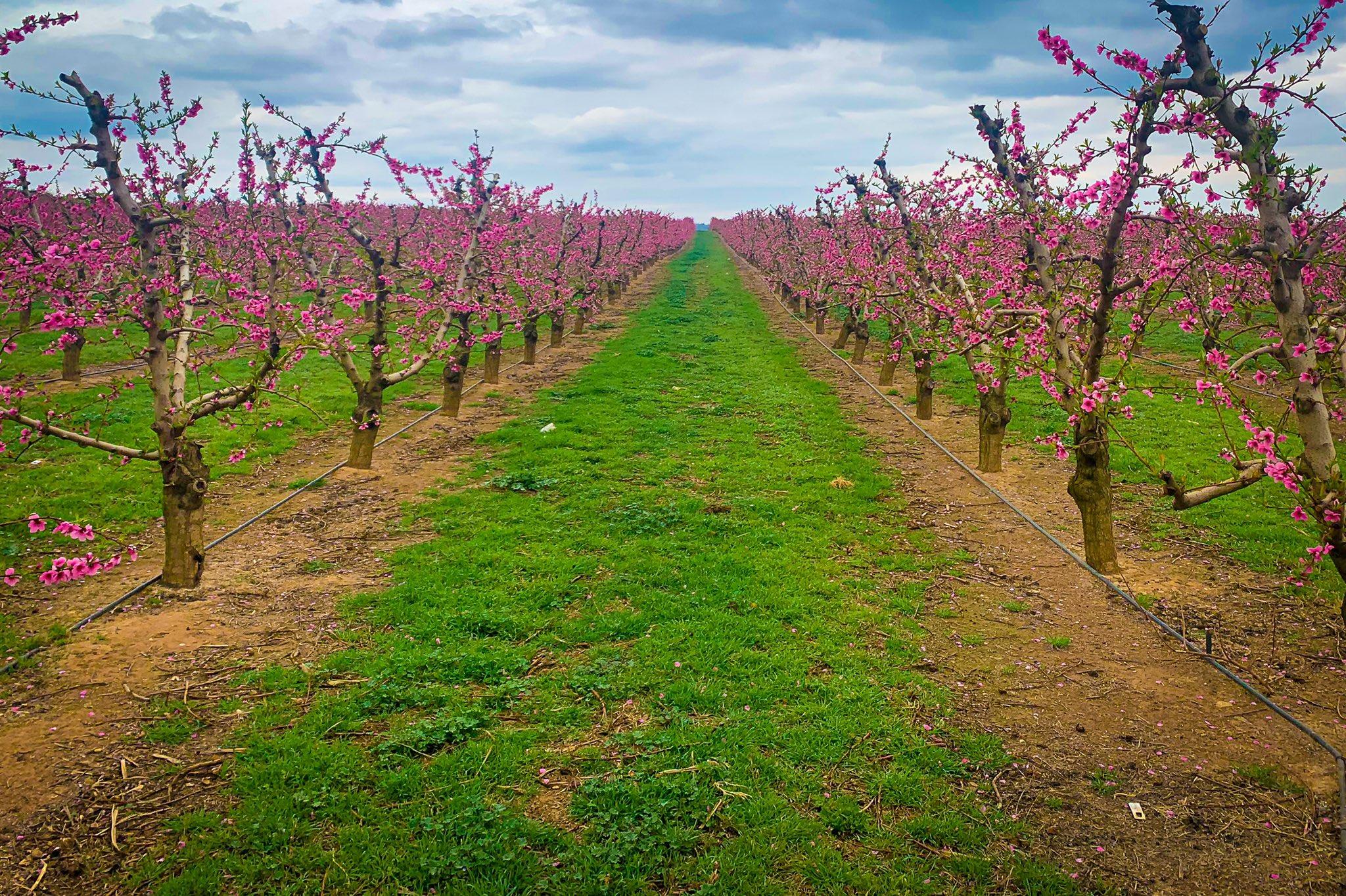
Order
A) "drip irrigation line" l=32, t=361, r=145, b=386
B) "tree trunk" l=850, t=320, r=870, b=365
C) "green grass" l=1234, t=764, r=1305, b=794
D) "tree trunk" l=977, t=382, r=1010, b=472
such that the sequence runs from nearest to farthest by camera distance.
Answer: "green grass" l=1234, t=764, r=1305, b=794 < "tree trunk" l=977, t=382, r=1010, b=472 < "drip irrigation line" l=32, t=361, r=145, b=386 < "tree trunk" l=850, t=320, r=870, b=365

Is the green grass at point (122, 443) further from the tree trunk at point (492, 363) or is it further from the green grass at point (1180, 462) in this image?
the green grass at point (1180, 462)

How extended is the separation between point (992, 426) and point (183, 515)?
11.8m

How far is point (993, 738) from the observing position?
596 centimetres

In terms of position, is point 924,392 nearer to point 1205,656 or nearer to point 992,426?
point 992,426

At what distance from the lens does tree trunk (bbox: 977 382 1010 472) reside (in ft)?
41.0

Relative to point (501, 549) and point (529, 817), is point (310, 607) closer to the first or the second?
point (501, 549)

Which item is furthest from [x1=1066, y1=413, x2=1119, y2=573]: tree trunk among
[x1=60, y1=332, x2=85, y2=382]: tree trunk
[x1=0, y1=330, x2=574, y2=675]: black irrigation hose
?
[x1=60, y1=332, x2=85, y2=382]: tree trunk

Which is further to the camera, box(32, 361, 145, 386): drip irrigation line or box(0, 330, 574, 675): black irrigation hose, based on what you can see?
box(32, 361, 145, 386): drip irrigation line

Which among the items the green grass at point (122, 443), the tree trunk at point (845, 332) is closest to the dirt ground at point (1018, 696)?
the green grass at point (122, 443)

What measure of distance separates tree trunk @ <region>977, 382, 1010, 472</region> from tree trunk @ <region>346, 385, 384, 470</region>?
10.4 metres

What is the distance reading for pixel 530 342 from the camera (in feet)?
78.4

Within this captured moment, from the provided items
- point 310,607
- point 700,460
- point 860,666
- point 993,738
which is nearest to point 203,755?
point 310,607

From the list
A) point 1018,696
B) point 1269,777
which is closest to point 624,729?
point 1018,696

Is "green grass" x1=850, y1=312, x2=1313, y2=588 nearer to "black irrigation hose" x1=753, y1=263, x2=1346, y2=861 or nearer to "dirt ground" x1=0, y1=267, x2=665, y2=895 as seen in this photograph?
"black irrigation hose" x1=753, y1=263, x2=1346, y2=861
